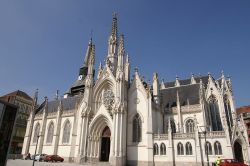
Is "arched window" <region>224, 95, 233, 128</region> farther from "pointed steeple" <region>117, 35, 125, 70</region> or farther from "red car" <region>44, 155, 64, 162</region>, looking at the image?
"red car" <region>44, 155, 64, 162</region>

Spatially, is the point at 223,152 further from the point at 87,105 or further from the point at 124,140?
the point at 87,105

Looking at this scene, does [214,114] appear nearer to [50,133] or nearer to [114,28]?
[114,28]

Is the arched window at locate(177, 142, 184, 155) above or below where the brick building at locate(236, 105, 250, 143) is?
below

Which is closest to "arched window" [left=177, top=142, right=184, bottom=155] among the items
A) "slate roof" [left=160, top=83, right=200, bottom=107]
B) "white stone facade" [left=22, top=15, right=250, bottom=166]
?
"white stone facade" [left=22, top=15, right=250, bottom=166]

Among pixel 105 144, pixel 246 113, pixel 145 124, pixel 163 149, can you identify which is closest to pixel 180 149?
pixel 163 149

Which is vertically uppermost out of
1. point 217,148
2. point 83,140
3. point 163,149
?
point 83,140

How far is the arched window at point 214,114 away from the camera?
31719 millimetres

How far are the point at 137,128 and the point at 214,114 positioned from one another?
12129 mm

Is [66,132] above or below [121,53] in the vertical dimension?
below

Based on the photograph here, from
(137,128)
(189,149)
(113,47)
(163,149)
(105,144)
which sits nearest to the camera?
(189,149)

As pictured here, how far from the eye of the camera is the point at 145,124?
103ft

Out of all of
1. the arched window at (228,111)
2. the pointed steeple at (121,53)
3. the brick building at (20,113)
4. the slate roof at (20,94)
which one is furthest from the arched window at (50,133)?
the arched window at (228,111)

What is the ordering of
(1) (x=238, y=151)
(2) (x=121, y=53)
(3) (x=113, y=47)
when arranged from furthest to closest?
(3) (x=113, y=47) → (2) (x=121, y=53) → (1) (x=238, y=151)

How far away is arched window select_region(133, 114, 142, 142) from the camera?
31.8 m
